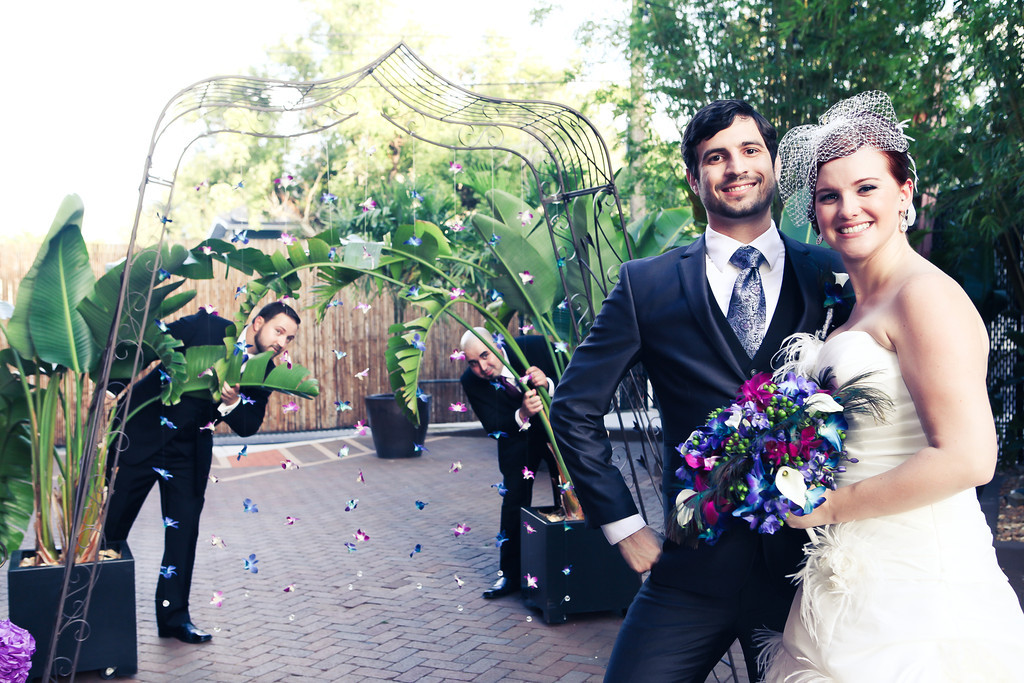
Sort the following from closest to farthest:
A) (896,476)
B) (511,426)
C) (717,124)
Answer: (896,476)
(717,124)
(511,426)

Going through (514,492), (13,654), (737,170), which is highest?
(737,170)

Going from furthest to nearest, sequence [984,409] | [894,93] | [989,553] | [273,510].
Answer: [273,510]
[894,93]
[989,553]
[984,409]

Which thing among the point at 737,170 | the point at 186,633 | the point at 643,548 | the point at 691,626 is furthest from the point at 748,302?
the point at 186,633

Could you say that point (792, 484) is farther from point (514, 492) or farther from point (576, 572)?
point (514, 492)

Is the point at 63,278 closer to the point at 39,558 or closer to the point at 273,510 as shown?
the point at 39,558

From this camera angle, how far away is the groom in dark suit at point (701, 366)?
2.25 meters

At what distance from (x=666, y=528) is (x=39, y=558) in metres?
3.70

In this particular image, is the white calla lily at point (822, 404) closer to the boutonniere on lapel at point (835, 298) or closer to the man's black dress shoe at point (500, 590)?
the boutonniere on lapel at point (835, 298)

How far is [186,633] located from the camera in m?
4.97

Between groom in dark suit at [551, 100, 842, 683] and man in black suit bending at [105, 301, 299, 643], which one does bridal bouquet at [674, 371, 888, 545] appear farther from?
man in black suit bending at [105, 301, 299, 643]

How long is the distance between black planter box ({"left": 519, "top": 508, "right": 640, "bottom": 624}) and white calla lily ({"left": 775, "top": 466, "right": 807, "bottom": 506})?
326cm

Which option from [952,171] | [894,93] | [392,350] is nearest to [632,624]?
[392,350]

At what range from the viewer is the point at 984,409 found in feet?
6.00

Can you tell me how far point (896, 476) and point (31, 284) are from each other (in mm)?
4089
